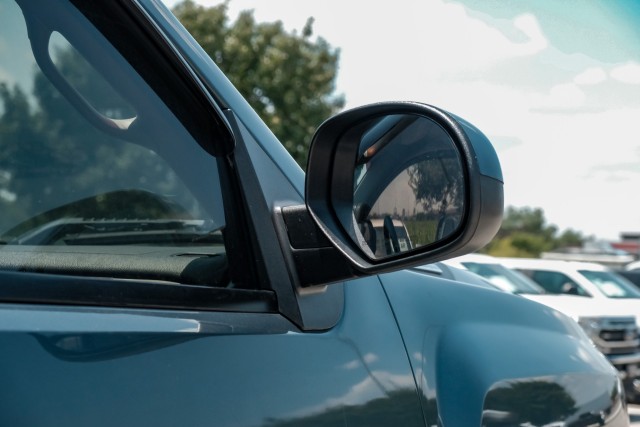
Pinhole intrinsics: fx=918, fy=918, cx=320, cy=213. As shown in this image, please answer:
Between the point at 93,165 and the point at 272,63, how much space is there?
19.9 meters

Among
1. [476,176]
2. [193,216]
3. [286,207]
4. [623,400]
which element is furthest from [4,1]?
[623,400]

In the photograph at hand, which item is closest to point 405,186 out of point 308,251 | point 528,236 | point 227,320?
point 308,251

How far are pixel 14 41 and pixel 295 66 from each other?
20347mm

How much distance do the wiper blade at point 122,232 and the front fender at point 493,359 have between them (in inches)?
18.9

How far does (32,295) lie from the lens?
129cm

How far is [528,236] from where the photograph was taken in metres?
57.3

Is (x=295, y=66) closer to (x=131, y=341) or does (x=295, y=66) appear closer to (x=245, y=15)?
(x=245, y=15)

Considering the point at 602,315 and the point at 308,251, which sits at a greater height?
the point at 308,251

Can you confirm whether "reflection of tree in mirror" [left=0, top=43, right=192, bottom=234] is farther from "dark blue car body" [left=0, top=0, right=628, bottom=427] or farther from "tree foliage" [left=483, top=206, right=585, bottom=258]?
"tree foliage" [left=483, top=206, right=585, bottom=258]

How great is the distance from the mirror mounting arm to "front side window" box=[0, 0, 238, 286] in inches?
5.1

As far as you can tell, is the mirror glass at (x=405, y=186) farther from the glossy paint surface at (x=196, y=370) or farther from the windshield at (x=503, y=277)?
the windshield at (x=503, y=277)

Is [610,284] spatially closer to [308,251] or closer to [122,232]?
[308,251]

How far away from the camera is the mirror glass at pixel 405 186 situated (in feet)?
5.22

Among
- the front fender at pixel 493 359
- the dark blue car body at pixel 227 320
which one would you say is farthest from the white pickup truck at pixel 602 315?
the dark blue car body at pixel 227 320
